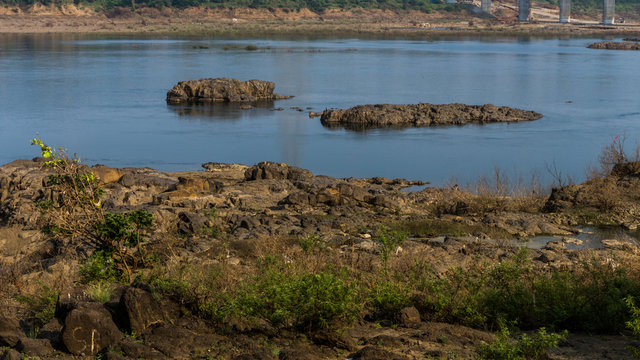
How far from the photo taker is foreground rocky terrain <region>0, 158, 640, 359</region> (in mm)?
5805

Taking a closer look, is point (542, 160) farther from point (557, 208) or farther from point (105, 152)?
point (105, 152)

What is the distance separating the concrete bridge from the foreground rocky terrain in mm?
100359

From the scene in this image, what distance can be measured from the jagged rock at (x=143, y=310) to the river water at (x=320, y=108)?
40.7 ft

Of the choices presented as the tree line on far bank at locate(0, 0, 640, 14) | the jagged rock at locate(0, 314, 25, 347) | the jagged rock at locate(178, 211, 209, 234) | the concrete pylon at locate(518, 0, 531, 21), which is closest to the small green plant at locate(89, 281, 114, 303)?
the jagged rock at locate(0, 314, 25, 347)

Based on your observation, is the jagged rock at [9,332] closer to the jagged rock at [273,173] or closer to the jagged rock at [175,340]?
the jagged rock at [175,340]

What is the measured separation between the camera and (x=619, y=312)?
251 inches

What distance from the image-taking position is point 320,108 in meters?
29.1

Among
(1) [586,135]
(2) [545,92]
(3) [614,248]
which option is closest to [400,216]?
(3) [614,248]

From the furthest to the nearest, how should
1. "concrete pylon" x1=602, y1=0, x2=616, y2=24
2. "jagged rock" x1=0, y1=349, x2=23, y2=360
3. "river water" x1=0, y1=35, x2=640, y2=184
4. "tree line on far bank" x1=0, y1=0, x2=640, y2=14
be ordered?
"concrete pylon" x1=602, y1=0, x2=616, y2=24 < "tree line on far bank" x1=0, y1=0, x2=640, y2=14 < "river water" x1=0, y1=35, x2=640, y2=184 < "jagged rock" x1=0, y1=349, x2=23, y2=360

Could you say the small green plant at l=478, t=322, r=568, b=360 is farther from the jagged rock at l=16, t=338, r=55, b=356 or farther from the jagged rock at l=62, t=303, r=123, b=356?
the jagged rock at l=16, t=338, r=55, b=356

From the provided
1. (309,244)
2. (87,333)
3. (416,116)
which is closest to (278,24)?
(416,116)

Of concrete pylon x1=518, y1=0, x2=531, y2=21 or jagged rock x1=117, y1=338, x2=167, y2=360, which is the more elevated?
concrete pylon x1=518, y1=0, x2=531, y2=21

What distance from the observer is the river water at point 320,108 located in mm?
20953

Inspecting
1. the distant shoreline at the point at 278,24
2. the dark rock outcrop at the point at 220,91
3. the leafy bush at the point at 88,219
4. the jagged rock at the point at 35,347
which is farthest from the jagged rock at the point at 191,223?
the distant shoreline at the point at 278,24
